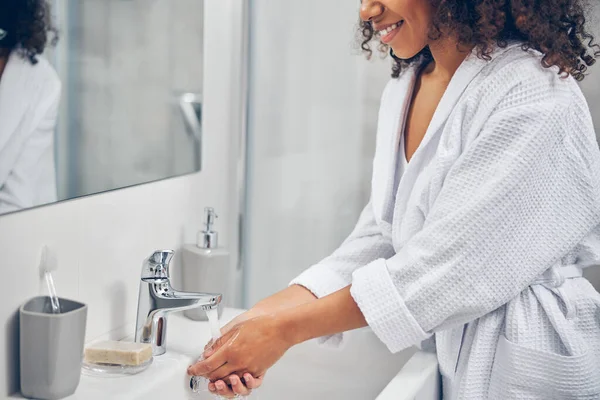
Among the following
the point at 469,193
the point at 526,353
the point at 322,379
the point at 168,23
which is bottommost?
the point at 322,379

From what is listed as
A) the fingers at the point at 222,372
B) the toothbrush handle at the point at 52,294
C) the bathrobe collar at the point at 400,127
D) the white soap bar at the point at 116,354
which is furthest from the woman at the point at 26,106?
the bathrobe collar at the point at 400,127

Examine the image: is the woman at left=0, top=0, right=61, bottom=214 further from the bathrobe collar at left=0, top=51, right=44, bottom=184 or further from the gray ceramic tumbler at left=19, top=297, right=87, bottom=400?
the gray ceramic tumbler at left=19, top=297, right=87, bottom=400

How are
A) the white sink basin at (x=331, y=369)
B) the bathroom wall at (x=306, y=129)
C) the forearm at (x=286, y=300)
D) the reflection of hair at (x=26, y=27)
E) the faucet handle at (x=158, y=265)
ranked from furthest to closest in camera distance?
the bathroom wall at (x=306, y=129) < the white sink basin at (x=331, y=369) < the forearm at (x=286, y=300) < the faucet handle at (x=158, y=265) < the reflection of hair at (x=26, y=27)

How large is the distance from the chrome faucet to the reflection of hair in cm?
36

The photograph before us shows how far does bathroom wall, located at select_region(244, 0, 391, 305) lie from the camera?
163 centimetres

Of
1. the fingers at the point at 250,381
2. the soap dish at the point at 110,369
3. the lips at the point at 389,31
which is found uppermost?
the lips at the point at 389,31

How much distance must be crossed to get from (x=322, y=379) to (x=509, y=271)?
46cm

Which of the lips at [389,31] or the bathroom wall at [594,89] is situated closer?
the lips at [389,31]

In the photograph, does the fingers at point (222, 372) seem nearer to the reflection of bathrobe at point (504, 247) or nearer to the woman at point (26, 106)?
the reflection of bathrobe at point (504, 247)

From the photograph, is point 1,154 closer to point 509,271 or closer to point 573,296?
point 509,271

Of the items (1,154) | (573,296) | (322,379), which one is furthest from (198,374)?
(573,296)

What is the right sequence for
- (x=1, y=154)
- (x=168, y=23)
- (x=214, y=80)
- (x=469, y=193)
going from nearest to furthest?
(x=1, y=154), (x=469, y=193), (x=168, y=23), (x=214, y=80)

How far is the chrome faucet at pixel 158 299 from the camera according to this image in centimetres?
117

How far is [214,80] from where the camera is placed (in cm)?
156
